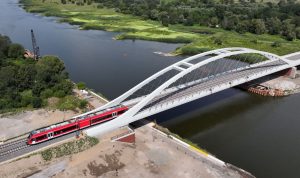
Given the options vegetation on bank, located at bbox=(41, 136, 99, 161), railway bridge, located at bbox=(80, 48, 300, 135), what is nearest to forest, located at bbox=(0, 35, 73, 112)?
railway bridge, located at bbox=(80, 48, 300, 135)

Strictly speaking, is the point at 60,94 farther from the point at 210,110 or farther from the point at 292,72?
the point at 292,72

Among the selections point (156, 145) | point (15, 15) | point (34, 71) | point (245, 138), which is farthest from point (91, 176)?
point (15, 15)

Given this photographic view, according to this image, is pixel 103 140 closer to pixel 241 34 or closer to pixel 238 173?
pixel 238 173

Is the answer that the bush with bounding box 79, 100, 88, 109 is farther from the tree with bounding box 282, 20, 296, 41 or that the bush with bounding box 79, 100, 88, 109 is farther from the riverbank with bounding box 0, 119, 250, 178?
the tree with bounding box 282, 20, 296, 41

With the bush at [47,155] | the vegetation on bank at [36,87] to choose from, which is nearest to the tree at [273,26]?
the vegetation on bank at [36,87]

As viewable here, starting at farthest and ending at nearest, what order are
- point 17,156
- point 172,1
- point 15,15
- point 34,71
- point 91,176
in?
point 172,1 < point 15,15 < point 34,71 < point 17,156 < point 91,176

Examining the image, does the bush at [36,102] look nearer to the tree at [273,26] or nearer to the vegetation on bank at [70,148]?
the vegetation on bank at [70,148]

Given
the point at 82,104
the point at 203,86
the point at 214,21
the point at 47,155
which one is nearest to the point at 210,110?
the point at 203,86
